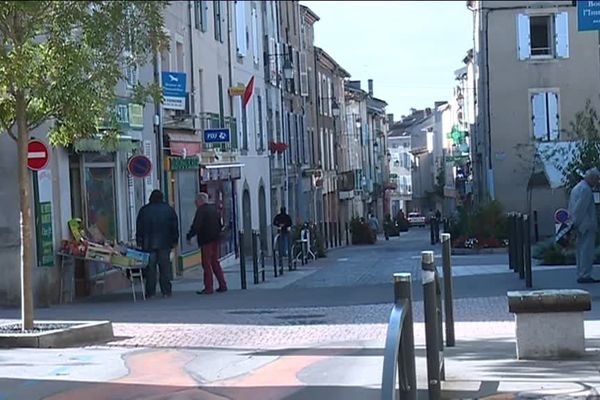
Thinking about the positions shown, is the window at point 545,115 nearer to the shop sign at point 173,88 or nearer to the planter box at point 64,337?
the shop sign at point 173,88

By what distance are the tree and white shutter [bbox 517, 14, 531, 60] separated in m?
30.2

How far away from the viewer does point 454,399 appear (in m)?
8.59

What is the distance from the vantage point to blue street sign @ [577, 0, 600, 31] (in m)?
17.1

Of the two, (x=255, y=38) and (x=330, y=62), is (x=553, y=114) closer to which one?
(x=255, y=38)

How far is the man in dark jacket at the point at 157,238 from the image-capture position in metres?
18.5

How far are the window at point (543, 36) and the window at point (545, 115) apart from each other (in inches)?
57.0

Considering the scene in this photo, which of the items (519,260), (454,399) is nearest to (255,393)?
(454,399)

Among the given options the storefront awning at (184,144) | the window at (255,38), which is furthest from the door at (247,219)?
the storefront awning at (184,144)

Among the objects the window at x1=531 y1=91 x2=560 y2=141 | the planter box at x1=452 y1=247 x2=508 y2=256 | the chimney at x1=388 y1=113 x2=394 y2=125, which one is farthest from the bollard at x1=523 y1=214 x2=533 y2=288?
the chimney at x1=388 y1=113 x2=394 y2=125

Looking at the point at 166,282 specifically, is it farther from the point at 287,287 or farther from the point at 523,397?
the point at 523,397

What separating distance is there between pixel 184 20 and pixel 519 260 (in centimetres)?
1326

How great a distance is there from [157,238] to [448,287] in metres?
8.99

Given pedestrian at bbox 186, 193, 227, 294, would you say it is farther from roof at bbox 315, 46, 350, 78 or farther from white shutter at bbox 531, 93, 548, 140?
roof at bbox 315, 46, 350, 78

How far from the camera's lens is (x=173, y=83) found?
81.5 feet
